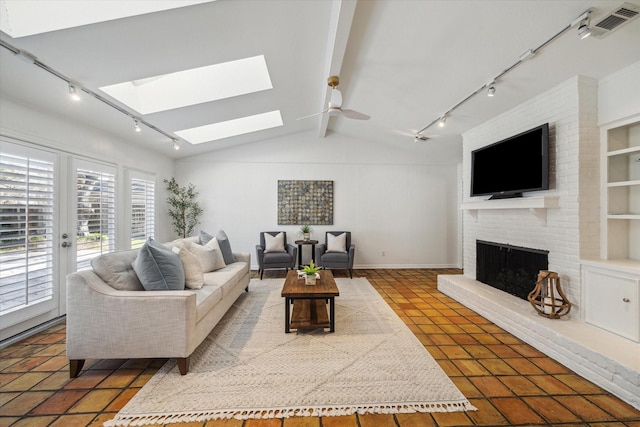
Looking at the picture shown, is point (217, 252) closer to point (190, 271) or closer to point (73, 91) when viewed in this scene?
point (190, 271)

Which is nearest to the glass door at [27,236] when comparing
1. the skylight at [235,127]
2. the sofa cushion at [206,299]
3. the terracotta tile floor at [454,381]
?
the terracotta tile floor at [454,381]

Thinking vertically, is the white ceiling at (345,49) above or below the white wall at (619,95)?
above

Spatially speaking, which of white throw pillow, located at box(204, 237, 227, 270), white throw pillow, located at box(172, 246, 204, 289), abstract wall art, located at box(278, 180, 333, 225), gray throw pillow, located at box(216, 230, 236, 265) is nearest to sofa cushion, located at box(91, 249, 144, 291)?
white throw pillow, located at box(172, 246, 204, 289)

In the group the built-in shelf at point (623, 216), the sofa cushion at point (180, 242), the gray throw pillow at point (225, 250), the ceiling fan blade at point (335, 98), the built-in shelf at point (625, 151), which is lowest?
the gray throw pillow at point (225, 250)

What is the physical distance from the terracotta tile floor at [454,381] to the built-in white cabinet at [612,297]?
0.62m

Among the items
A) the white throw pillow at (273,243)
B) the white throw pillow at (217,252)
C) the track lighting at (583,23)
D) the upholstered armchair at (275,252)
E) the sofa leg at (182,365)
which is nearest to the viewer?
the track lighting at (583,23)

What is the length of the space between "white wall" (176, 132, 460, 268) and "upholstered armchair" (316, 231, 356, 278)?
518 millimetres

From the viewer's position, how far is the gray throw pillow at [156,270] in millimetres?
2230

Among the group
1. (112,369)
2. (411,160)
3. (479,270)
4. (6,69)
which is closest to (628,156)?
(479,270)

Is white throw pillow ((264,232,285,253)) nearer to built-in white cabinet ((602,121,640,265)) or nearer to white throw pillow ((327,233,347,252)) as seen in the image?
white throw pillow ((327,233,347,252))

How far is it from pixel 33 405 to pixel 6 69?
2618 mm

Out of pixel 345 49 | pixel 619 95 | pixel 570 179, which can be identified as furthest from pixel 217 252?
pixel 619 95

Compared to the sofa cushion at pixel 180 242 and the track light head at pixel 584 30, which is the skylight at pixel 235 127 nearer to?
the sofa cushion at pixel 180 242

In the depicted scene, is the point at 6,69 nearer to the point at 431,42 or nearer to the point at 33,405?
the point at 33,405
